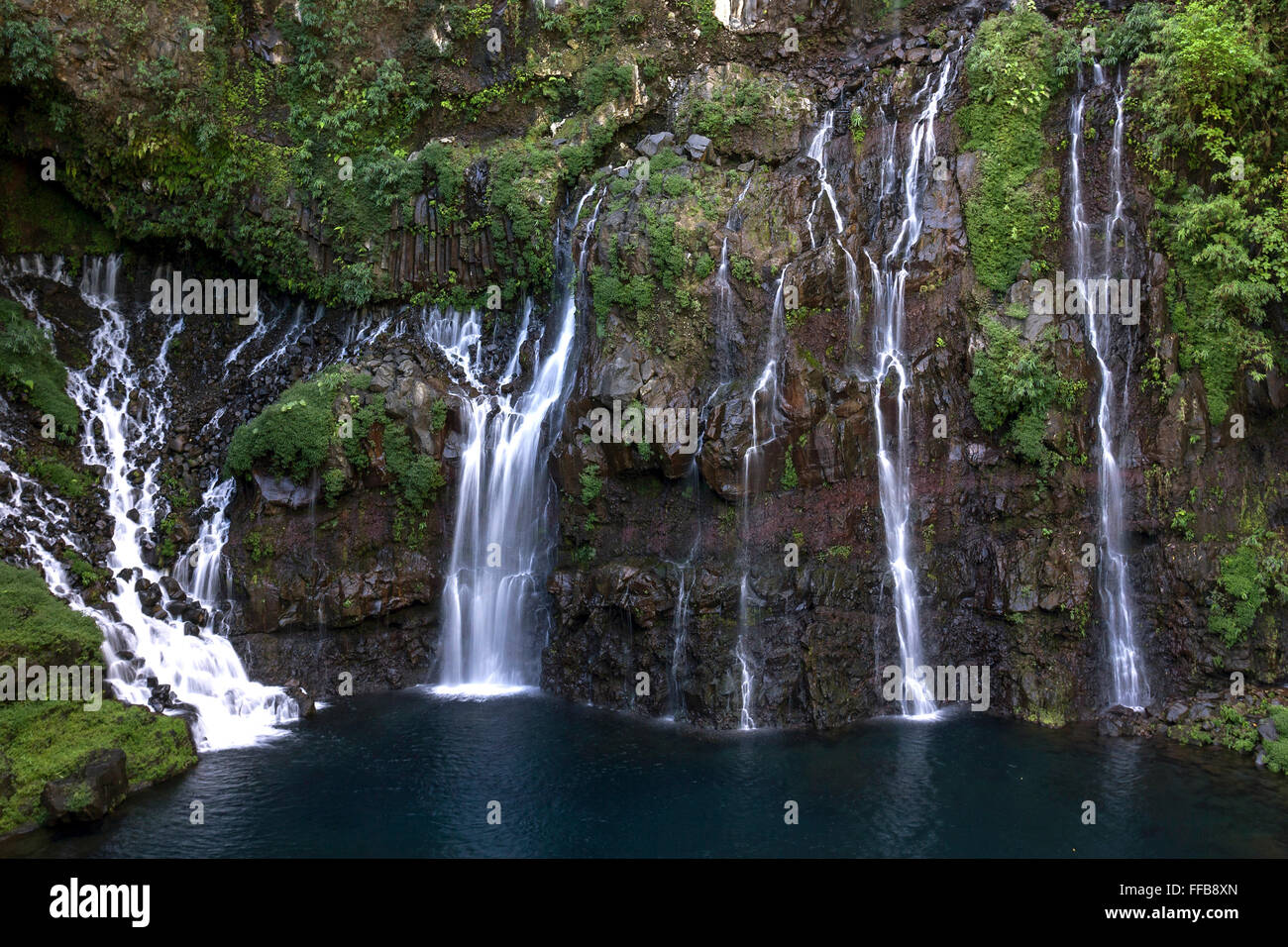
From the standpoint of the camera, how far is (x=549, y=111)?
25219 millimetres

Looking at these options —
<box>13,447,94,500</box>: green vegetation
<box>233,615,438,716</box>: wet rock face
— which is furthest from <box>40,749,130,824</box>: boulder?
<box>13,447,94,500</box>: green vegetation

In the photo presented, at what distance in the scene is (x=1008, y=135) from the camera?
20.2 metres

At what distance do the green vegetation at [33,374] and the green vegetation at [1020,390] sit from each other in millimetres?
19445

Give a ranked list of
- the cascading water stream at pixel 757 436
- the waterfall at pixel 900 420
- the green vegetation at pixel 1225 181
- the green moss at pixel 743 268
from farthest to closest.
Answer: the green moss at pixel 743 268 → the waterfall at pixel 900 420 → the cascading water stream at pixel 757 436 → the green vegetation at pixel 1225 181

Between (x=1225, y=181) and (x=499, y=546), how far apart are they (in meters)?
16.2

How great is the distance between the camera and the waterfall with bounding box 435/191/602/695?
2097 cm

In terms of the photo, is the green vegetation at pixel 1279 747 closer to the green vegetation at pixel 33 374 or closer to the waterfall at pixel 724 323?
the waterfall at pixel 724 323

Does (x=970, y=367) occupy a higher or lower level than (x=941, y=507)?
higher

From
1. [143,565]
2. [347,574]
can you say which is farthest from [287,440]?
[143,565]

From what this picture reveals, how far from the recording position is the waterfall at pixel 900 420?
18.8 m

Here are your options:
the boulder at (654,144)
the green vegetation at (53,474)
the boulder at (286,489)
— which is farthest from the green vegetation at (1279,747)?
the green vegetation at (53,474)
